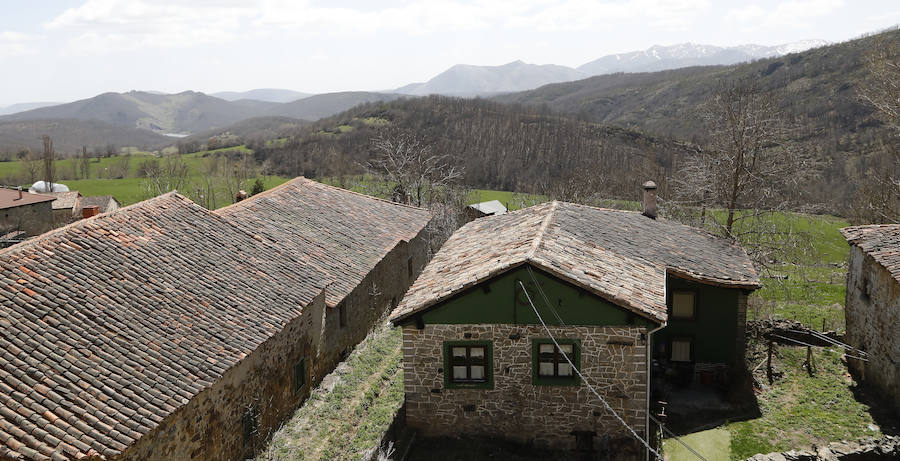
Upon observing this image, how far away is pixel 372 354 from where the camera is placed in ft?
70.1

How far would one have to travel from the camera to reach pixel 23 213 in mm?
53125

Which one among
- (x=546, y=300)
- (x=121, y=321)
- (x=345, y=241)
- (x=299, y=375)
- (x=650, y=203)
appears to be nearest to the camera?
(x=121, y=321)

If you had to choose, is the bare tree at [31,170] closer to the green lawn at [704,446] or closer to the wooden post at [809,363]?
the green lawn at [704,446]

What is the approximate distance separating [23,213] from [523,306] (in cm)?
5263

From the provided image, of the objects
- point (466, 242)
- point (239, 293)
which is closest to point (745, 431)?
point (466, 242)

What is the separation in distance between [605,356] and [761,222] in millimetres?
22368

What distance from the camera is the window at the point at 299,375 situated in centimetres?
1773

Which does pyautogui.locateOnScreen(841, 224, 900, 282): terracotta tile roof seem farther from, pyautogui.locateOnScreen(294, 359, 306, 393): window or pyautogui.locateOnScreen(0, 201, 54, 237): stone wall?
pyautogui.locateOnScreen(0, 201, 54, 237): stone wall

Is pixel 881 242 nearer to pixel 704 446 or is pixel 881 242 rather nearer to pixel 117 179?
pixel 704 446

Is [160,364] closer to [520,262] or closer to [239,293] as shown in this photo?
[239,293]

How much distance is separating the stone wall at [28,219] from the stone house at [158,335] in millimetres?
41718

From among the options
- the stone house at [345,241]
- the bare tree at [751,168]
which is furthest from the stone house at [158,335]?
the bare tree at [751,168]

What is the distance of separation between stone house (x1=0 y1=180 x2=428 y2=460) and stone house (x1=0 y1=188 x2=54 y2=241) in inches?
1629

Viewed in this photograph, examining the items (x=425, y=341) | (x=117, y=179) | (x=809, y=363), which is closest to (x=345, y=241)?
(x=425, y=341)
